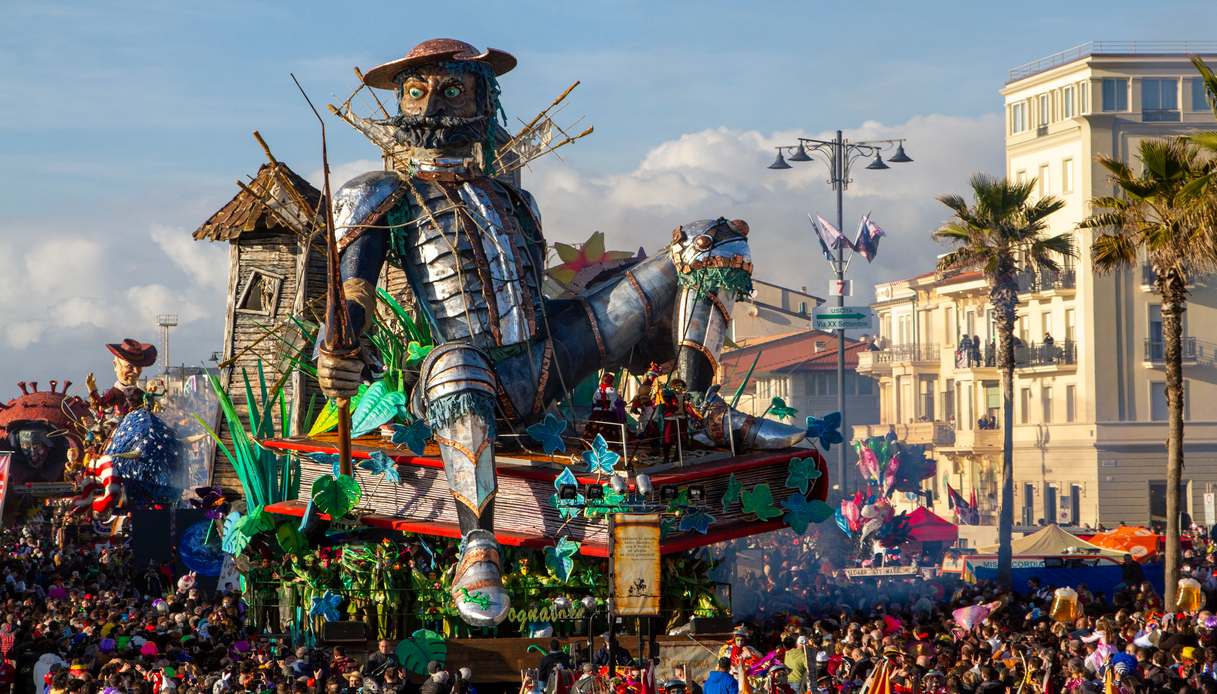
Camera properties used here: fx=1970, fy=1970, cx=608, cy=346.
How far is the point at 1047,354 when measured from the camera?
64188 mm

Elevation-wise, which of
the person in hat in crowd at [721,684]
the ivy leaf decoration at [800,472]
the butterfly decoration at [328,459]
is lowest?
the person in hat in crowd at [721,684]

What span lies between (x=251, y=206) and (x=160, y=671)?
16.1 m

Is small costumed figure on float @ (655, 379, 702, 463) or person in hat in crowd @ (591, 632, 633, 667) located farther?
small costumed figure on float @ (655, 379, 702, 463)

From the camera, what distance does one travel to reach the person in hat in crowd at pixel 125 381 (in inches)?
1592

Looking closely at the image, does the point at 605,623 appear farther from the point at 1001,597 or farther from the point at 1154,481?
the point at 1154,481

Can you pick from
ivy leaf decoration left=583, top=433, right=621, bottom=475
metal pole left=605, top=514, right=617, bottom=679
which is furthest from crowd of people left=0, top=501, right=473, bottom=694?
ivy leaf decoration left=583, top=433, right=621, bottom=475

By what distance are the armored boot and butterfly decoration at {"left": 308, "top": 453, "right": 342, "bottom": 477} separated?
1.95m

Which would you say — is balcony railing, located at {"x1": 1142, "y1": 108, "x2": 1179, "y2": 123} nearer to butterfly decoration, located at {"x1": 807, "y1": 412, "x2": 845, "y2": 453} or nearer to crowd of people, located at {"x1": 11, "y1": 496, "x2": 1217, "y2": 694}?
crowd of people, located at {"x1": 11, "y1": 496, "x2": 1217, "y2": 694}

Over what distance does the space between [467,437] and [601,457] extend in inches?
54.2

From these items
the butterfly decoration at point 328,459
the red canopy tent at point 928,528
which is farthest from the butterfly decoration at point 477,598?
the red canopy tent at point 928,528

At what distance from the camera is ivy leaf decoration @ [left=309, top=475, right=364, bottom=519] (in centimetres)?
2092

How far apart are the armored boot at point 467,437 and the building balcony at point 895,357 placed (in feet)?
184

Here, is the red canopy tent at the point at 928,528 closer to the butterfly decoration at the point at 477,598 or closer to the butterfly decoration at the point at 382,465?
the butterfly decoration at the point at 382,465

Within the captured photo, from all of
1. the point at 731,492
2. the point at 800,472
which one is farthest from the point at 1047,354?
the point at 731,492
